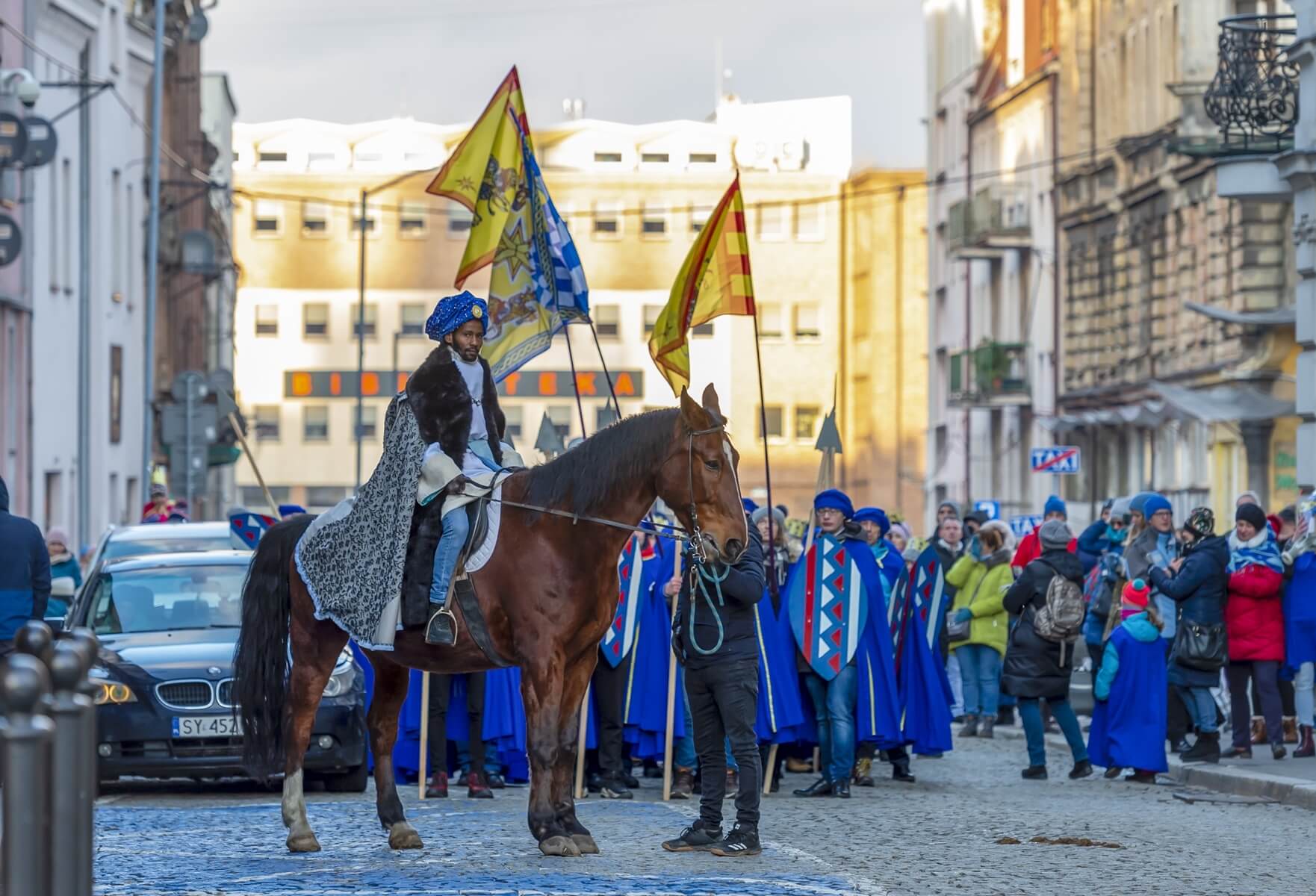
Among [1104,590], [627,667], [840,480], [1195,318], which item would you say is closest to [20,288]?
[1195,318]

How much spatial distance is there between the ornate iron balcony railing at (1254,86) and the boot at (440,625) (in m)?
22.9

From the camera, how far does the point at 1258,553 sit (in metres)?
19.6

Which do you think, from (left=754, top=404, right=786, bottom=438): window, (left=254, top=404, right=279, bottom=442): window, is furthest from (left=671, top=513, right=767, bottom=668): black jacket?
(left=254, top=404, right=279, bottom=442): window

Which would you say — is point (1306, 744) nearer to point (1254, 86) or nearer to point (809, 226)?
point (1254, 86)

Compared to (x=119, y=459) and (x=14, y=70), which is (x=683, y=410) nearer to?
(x=14, y=70)

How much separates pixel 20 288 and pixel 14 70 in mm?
7034

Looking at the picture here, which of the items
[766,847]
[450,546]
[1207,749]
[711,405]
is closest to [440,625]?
[450,546]

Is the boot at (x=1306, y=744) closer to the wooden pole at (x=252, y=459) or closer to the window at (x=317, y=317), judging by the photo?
the wooden pole at (x=252, y=459)

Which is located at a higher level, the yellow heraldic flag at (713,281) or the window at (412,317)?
the window at (412,317)

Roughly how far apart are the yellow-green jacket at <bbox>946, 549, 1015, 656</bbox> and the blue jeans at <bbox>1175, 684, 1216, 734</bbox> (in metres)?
4.21

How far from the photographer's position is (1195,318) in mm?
47031

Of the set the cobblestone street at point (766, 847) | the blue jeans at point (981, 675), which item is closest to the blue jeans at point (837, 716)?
the cobblestone street at point (766, 847)

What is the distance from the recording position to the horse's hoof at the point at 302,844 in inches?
499

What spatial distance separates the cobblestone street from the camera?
36.8ft
